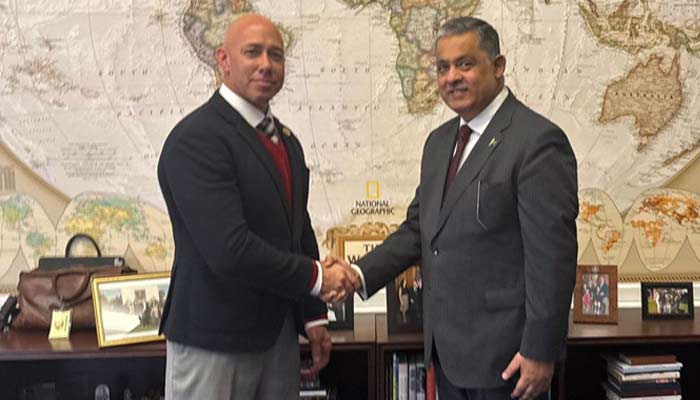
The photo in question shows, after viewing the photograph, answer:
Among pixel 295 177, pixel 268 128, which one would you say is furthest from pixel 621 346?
pixel 268 128

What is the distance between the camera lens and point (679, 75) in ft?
8.33


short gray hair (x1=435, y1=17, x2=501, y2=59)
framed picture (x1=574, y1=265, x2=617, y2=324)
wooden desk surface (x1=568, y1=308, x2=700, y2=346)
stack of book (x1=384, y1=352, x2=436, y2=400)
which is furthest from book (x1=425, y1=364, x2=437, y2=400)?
short gray hair (x1=435, y1=17, x2=501, y2=59)

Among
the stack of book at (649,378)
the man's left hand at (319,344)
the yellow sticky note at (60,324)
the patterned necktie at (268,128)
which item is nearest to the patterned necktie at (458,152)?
the patterned necktie at (268,128)

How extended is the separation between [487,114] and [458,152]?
0.14 metres

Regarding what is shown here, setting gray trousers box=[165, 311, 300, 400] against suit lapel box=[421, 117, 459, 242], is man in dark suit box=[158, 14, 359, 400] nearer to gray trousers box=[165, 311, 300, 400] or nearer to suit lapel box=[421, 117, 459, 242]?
gray trousers box=[165, 311, 300, 400]

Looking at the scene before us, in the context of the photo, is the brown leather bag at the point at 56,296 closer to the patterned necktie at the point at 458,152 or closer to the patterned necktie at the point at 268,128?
the patterned necktie at the point at 268,128

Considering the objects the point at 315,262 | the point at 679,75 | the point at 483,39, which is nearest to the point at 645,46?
the point at 679,75

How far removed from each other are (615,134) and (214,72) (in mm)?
1661

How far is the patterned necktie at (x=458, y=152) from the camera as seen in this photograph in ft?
5.76

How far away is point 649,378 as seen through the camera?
2195 mm

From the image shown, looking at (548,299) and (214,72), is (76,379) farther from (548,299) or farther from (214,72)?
(548,299)

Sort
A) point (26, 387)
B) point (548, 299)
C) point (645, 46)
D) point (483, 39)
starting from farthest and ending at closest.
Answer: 1. point (645, 46)
2. point (26, 387)
3. point (483, 39)
4. point (548, 299)

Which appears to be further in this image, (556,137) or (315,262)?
(315,262)

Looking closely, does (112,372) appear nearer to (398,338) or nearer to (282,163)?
(398,338)
